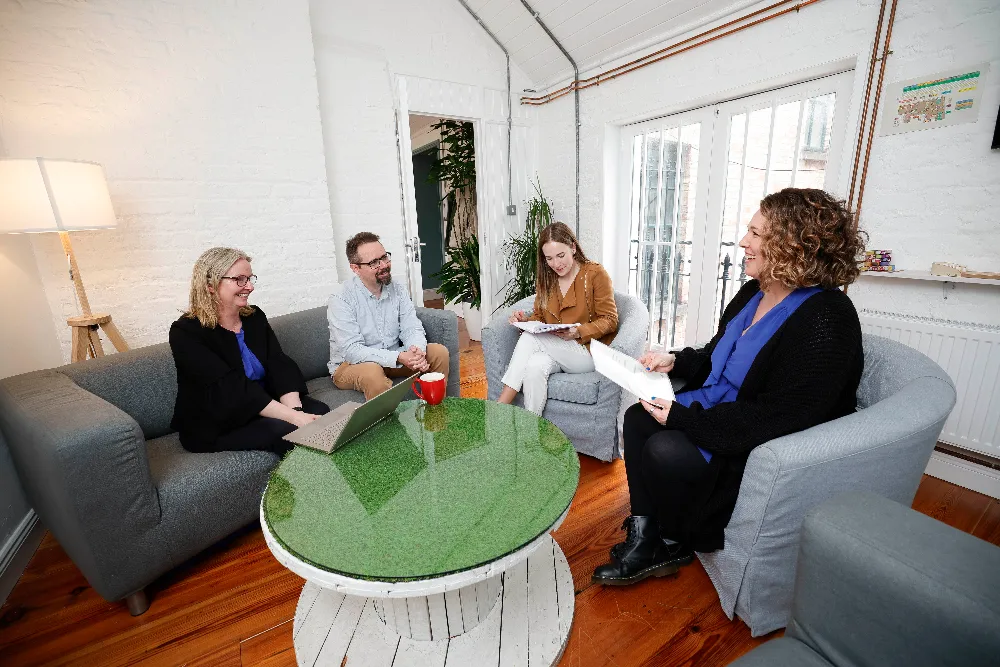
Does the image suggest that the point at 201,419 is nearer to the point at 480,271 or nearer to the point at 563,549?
the point at 563,549

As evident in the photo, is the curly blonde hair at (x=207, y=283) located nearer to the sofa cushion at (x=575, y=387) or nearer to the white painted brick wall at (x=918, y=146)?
the sofa cushion at (x=575, y=387)

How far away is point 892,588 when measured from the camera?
0.71 meters

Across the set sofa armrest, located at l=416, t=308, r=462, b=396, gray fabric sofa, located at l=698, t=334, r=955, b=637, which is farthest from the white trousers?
gray fabric sofa, located at l=698, t=334, r=955, b=637

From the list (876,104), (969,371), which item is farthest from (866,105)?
(969,371)

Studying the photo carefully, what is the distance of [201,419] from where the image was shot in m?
1.72

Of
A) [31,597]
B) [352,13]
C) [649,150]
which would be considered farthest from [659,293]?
[31,597]

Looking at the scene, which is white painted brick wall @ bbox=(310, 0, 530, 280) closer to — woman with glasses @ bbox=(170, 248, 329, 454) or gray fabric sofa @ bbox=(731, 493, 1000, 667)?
woman with glasses @ bbox=(170, 248, 329, 454)

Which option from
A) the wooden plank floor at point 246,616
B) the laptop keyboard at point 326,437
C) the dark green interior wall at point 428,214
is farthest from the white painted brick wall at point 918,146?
the dark green interior wall at point 428,214

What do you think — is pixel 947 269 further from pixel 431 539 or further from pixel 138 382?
pixel 138 382

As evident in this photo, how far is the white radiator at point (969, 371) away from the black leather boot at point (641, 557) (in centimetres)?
143

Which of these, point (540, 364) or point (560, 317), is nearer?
point (540, 364)

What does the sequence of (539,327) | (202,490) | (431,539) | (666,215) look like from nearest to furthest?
(431,539) → (202,490) → (539,327) → (666,215)

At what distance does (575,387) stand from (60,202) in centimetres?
229

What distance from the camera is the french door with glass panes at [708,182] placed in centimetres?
254
